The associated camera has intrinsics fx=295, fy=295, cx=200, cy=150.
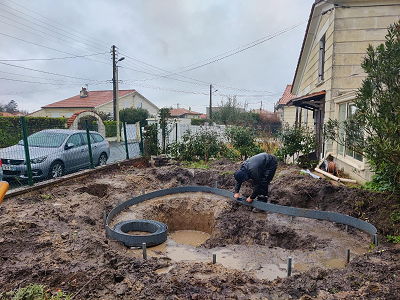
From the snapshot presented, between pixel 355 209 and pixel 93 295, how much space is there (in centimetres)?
535

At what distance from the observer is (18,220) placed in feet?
17.1

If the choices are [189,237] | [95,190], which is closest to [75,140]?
[95,190]

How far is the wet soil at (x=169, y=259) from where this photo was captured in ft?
10.8

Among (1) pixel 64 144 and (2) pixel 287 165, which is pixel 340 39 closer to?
(2) pixel 287 165

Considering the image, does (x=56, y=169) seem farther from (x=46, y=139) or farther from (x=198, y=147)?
(x=198, y=147)

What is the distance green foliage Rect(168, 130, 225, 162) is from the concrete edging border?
454cm

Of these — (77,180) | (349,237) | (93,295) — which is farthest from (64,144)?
(349,237)

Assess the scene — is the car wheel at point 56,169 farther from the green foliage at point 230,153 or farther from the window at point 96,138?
the green foliage at point 230,153

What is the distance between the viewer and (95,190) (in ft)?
26.5

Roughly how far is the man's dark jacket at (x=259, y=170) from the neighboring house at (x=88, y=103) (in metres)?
33.4

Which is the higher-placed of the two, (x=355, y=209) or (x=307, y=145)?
(x=307, y=145)

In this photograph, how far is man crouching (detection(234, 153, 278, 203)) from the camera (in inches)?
270

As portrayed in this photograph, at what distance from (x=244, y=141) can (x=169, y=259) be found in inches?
378

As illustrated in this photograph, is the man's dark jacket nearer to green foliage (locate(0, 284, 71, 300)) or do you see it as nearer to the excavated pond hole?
the excavated pond hole
